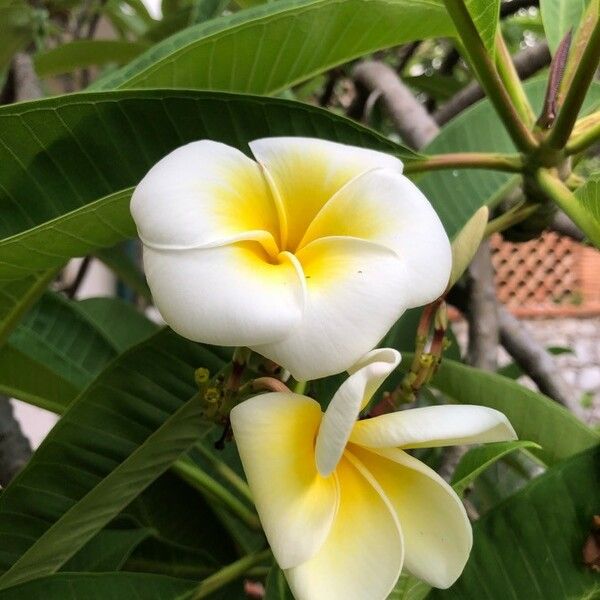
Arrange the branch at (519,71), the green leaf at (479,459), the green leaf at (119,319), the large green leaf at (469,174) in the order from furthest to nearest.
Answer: the branch at (519,71)
the green leaf at (119,319)
the large green leaf at (469,174)
the green leaf at (479,459)

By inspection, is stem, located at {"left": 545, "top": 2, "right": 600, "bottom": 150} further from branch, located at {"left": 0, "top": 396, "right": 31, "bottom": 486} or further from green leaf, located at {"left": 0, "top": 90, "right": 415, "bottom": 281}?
branch, located at {"left": 0, "top": 396, "right": 31, "bottom": 486}

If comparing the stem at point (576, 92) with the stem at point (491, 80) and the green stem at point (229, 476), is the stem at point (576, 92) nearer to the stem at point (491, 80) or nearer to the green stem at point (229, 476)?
the stem at point (491, 80)

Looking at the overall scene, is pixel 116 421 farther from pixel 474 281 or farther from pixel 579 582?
pixel 474 281

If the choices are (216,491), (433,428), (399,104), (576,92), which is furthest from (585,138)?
(399,104)

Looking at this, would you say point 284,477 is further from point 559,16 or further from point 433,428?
point 559,16

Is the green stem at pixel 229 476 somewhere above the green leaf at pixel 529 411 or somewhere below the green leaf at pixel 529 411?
below

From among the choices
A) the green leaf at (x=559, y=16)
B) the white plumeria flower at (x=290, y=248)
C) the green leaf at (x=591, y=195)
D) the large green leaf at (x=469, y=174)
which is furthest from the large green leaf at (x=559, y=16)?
the white plumeria flower at (x=290, y=248)

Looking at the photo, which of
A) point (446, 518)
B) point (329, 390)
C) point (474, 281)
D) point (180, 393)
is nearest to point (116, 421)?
point (180, 393)

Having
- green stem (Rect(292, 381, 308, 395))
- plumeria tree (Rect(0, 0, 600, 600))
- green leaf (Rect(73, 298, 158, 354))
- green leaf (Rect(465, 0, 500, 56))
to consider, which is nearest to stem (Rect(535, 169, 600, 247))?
plumeria tree (Rect(0, 0, 600, 600))
